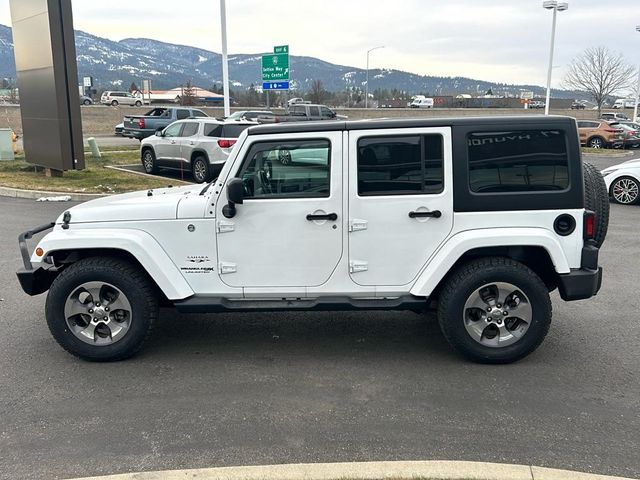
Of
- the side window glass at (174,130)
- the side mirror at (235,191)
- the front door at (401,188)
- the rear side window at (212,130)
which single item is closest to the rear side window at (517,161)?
the front door at (401,188)

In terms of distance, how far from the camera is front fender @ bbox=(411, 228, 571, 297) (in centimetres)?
410

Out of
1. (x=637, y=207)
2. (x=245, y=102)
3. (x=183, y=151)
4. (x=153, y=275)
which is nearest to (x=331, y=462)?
(x=153, y=275)

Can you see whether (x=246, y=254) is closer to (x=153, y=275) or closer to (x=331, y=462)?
(x=153, y=275)

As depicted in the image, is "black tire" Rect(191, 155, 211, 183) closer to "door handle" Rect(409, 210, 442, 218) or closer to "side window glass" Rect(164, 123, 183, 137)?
"side window glass" Rect(164, 123, 183, 137)

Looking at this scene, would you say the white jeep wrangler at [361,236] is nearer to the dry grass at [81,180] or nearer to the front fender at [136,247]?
the front fender at [136,247]

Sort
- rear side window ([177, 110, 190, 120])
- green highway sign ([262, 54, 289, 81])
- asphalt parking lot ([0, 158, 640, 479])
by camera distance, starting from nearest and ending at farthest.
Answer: asphalt parking lot ([0, 158, 640, 479]) < green highway sign ([262, 54, 289, 81]) < rear side window ([177, 110, 190, 120])

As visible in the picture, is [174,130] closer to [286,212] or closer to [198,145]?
[198,145]

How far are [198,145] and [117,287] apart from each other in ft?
36.8

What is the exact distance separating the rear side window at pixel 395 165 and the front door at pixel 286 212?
195 mm

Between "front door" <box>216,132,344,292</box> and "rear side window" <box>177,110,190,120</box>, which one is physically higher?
"rear side window" <box>177,110,190,120</box>

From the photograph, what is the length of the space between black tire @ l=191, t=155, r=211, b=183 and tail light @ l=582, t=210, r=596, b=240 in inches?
463

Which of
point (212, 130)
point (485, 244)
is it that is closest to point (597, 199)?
point (485, 244)

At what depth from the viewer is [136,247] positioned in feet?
13.7

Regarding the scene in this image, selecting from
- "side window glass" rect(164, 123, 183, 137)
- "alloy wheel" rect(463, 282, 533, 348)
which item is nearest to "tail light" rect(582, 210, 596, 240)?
"alloy wheel" rect(463, 282, 533, 348)
